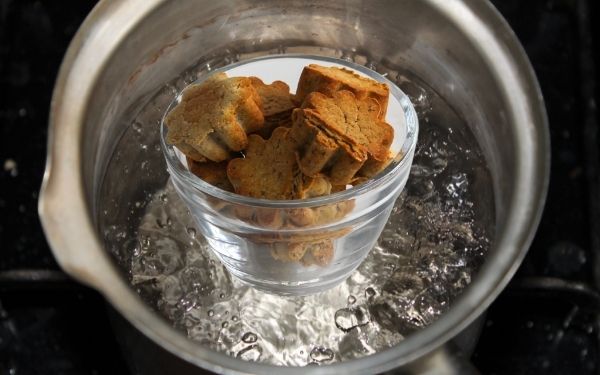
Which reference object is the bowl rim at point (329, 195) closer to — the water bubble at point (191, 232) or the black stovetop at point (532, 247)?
the water bubble at point (191, 232)

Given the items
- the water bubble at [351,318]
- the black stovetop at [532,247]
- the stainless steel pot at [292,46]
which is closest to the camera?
the stainless steel pot at [292,46]

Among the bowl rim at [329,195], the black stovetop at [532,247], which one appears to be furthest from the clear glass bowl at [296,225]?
the black stovetop at [532,247]

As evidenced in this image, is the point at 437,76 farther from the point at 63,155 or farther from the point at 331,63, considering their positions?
the point at 63,155

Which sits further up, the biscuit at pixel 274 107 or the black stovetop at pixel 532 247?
the biscuit at pixel 274 107

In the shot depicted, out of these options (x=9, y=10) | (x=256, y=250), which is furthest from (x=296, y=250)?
(x=9, y=10)

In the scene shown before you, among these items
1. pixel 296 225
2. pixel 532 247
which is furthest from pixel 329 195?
pixel 532 247

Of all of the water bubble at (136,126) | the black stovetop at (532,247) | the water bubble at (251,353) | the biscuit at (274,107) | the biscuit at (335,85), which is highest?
the biscuit at (335,85)

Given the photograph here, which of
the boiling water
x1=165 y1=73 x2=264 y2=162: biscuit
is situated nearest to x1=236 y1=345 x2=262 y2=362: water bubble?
the boiling water
